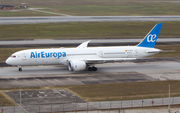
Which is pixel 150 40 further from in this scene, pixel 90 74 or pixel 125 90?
pixel 125 90

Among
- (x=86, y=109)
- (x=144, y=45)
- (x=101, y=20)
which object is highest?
(x=101, y=20)

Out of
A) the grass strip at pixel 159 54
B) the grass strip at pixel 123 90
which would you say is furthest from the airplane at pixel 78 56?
the grass strip at pixel 159 54

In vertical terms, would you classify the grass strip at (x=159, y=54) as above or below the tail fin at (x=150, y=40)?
below

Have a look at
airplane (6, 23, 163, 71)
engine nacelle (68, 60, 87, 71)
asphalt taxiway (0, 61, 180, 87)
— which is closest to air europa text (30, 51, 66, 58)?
airplane (6, 23, 163, 71)

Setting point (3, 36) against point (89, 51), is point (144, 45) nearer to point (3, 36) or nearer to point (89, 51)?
point (89, 51)

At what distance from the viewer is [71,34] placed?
106 metres

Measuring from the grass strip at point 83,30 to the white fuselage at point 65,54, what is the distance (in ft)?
128

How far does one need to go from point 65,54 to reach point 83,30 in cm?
5300

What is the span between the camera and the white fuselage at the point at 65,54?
195ft

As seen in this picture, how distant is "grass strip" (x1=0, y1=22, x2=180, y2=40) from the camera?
103188 millimetres

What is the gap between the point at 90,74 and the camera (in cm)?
5916

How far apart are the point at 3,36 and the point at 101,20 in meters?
49.8

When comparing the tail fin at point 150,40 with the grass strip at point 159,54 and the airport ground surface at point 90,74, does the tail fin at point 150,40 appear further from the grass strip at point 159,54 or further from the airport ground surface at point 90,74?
the grass strip at point 159,54

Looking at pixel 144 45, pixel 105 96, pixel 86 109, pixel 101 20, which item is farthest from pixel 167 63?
pixel 101 20
